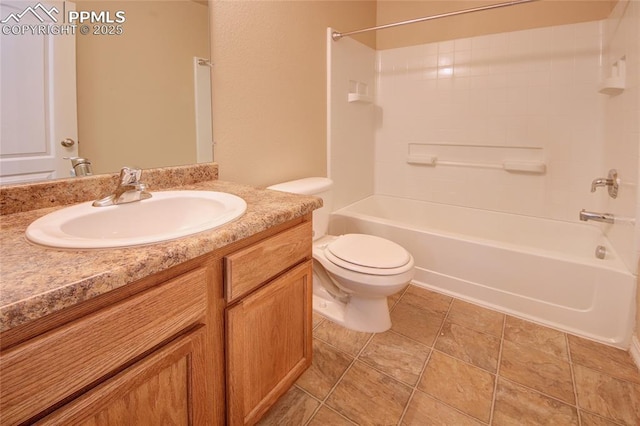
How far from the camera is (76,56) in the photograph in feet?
3.46

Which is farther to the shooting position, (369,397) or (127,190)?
(369,397)

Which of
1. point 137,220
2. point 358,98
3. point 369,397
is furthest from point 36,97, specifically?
point 358,98

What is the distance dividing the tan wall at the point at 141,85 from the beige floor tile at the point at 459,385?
137 cm

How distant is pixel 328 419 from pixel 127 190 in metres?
1.06

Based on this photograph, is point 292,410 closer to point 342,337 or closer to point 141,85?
point 342,337

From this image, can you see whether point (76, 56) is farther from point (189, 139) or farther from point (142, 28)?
point (189, 139)

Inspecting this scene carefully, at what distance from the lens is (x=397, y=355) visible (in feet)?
5.14

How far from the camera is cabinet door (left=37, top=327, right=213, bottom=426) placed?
2.03 feet

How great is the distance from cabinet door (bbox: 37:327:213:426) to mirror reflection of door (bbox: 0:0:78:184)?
69cm

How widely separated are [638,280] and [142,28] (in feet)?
7.53

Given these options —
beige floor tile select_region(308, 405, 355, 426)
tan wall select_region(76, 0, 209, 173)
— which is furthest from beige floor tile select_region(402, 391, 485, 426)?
tan wall select_region(76, 0, 209, 173)

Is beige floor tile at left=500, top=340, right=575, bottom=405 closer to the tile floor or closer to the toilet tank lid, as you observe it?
the tile floor

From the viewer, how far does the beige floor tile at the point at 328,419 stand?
3.98 feet

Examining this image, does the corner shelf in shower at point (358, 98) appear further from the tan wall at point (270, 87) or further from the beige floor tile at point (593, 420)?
the beige floor tile at point (593, 420)
